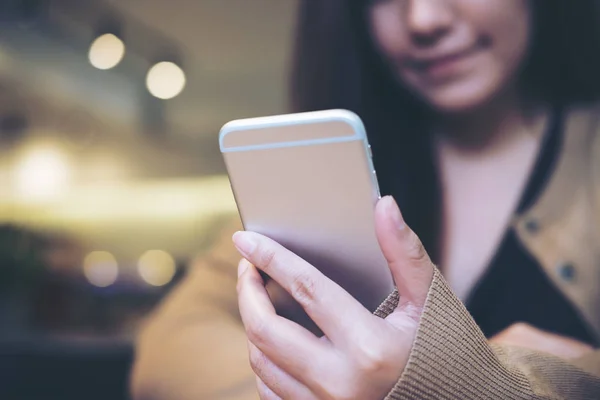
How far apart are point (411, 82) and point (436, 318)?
459mm

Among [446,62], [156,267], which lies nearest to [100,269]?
[156,267]

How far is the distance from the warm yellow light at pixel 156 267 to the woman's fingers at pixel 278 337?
10.3ft

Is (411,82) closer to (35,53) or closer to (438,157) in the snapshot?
(438,157)

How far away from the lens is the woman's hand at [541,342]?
549 mm

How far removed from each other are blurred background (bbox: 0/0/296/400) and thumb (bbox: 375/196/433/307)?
76.6 inches

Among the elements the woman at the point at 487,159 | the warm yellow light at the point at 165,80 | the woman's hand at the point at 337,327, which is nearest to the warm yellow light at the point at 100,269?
the warm yellow light at the point at 165,80

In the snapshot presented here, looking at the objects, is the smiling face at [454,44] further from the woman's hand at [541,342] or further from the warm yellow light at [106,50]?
the warm yellow light at [106,50]

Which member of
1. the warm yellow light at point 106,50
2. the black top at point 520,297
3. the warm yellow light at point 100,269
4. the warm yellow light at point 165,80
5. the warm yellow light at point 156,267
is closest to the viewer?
the black top at point 520,297

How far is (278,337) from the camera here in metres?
0.34

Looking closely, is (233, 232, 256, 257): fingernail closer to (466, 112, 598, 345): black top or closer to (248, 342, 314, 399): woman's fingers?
(248, 342, 314, 399): woman's fingers

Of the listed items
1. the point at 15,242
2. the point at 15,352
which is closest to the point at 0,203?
the point at 15,242

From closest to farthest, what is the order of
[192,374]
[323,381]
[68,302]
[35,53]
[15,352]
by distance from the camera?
[323,381] < [192,374] < [15,352] < [35,53] < [68,302]

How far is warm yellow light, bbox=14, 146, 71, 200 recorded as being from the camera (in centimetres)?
325

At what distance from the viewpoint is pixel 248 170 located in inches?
15.1
